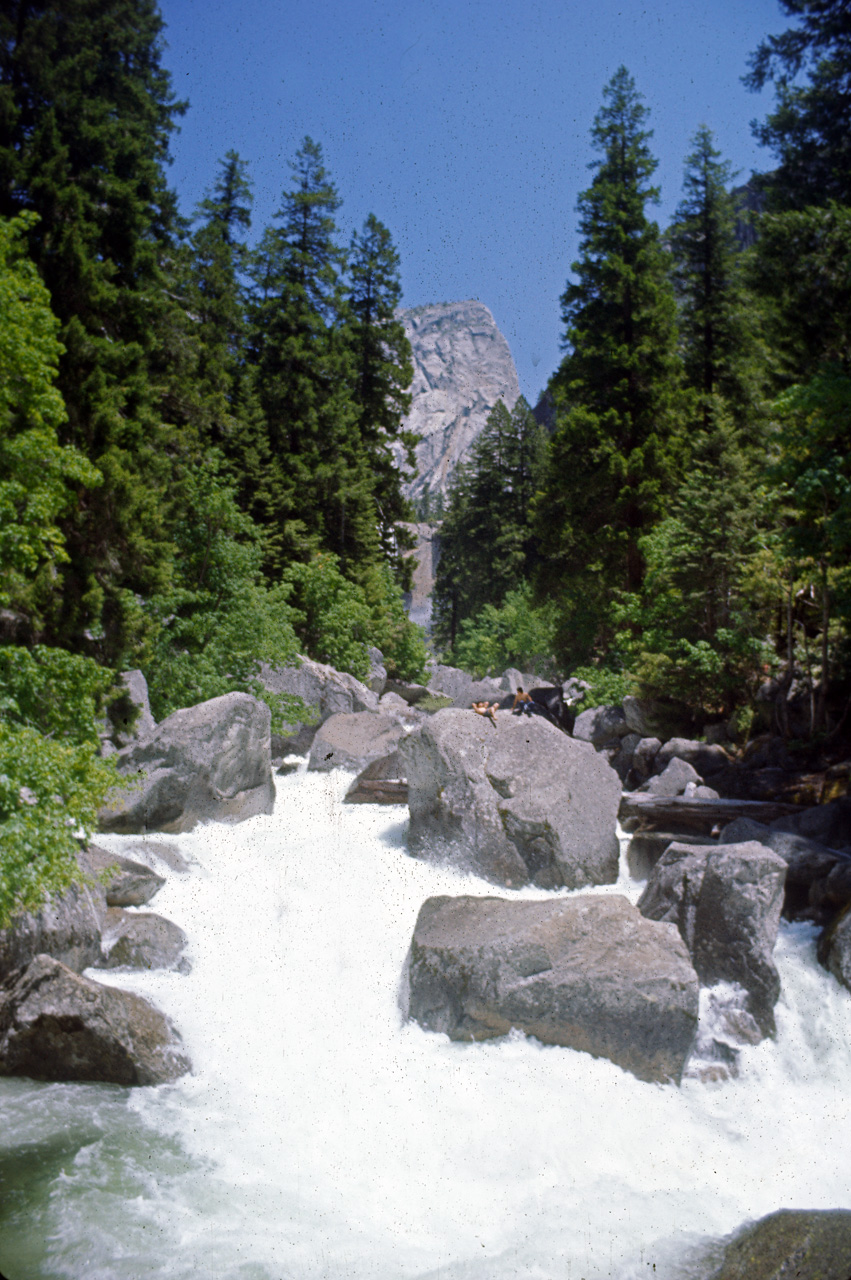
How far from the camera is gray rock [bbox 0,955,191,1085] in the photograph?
7328mm

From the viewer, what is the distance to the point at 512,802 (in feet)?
37.9

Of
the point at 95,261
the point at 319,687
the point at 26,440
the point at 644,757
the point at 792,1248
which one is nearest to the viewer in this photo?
the point at 792,1248

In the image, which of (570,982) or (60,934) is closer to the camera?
(570,982)

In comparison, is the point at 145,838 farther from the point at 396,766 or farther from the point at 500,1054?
the point at 500,1054

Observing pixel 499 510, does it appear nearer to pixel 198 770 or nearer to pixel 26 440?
pixel 198 770

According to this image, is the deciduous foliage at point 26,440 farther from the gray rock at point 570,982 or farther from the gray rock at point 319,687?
the gray rock at point 319,687

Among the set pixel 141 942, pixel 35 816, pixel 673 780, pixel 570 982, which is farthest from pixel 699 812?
pixel 35 816

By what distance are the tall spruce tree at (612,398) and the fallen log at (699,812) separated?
12.5m

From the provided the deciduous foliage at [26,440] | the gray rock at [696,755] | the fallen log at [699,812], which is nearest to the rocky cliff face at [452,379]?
the gray rock at [696,755]

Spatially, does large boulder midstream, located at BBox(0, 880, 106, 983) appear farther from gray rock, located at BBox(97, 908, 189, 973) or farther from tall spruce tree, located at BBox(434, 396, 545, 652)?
tall spruce tree, located at BBox(434, 396, 545, 652)

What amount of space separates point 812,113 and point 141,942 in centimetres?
1719

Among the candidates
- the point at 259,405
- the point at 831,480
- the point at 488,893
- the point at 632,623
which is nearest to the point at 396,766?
the point at 488,893

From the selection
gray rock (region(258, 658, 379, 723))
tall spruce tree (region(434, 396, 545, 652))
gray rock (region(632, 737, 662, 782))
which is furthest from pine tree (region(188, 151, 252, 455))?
tall spruce tree (region(434, 396, 545, 652))

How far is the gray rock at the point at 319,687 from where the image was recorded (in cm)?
2097
